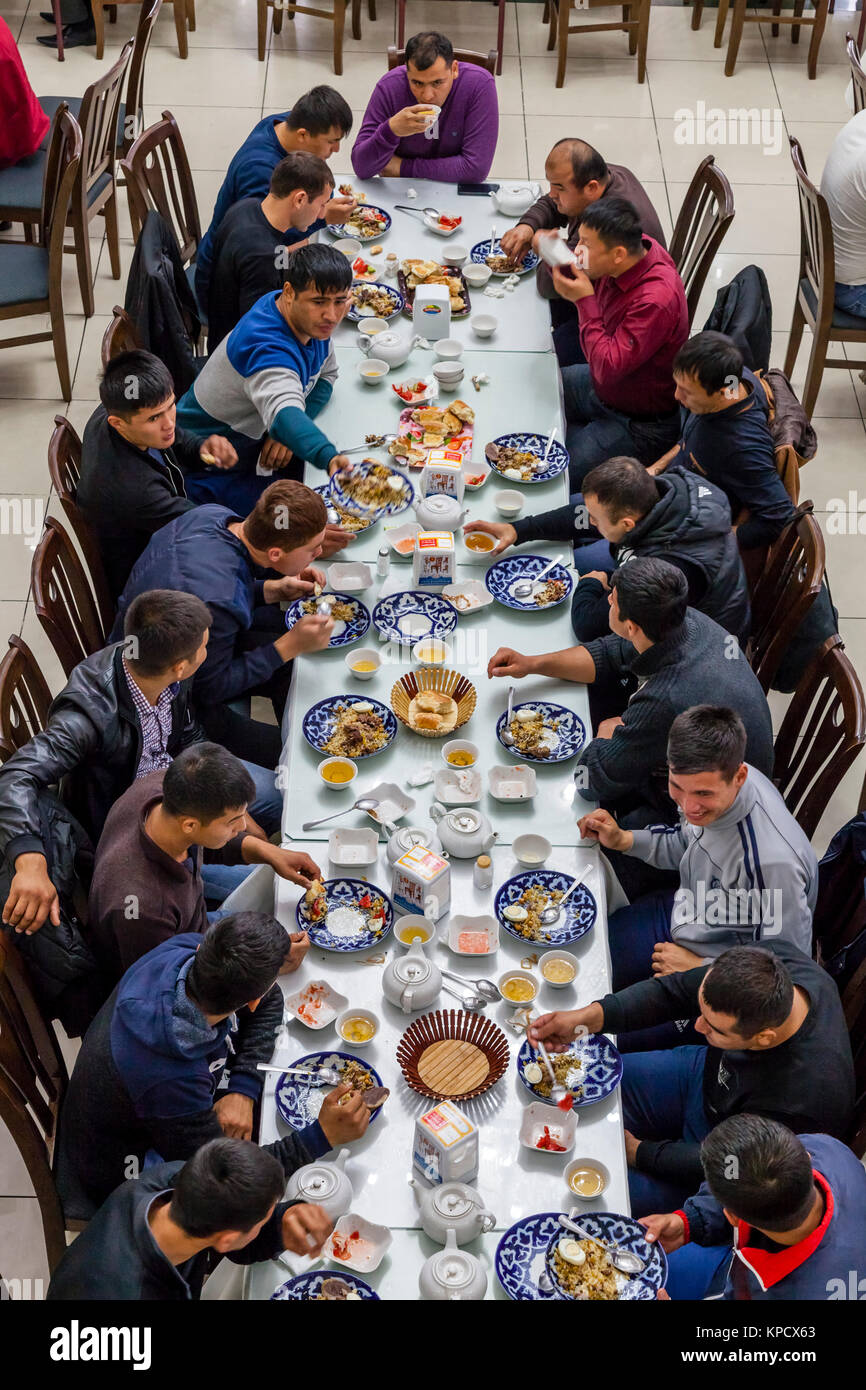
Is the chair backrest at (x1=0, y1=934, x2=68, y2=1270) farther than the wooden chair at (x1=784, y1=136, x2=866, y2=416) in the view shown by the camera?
No

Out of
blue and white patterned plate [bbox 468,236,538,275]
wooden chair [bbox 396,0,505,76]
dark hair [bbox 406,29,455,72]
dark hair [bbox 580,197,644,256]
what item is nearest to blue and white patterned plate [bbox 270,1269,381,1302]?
dark hair [bbox 580,197,644,256]

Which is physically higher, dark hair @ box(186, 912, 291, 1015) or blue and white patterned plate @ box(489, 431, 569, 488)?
blue and white patterned plate @ box(489, 431, 569, 488)

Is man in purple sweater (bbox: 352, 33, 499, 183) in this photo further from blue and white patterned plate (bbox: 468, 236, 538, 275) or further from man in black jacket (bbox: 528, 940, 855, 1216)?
man in black jacket (bbox: 528, 940, 855, 1216)

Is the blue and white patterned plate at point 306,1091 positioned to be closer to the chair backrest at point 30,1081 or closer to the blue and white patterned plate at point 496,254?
the chair backrest at point 30,1081

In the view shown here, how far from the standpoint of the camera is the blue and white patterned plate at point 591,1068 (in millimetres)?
2971

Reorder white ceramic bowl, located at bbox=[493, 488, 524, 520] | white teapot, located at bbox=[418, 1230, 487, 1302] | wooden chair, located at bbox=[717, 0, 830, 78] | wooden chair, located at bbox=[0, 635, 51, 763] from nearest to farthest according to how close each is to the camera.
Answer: white teapot, located at bbox=[418, 1230, 487, 1302], wooden chair, located at bbox=[0, 635, 51, 763], white ceramic bowl, located at bbox=[493, 488, 524, 520], wooden chair, located at bbox=[717, 0, 830, 78]

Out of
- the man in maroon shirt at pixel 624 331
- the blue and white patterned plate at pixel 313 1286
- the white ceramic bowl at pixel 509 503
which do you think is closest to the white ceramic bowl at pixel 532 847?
the blue and white patterned plate at pixel 313 1286

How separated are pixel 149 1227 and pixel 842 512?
4.22 m

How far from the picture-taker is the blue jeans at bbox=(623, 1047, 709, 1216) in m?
3.27

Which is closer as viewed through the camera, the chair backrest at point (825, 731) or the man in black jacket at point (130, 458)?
the chair backrest at point (825, 731)

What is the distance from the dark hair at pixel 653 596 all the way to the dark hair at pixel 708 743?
346 millimetres

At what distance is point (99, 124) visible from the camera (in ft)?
18.7

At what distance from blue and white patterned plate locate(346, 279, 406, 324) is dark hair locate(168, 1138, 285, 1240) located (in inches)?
131

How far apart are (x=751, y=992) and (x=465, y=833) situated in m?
0.86
